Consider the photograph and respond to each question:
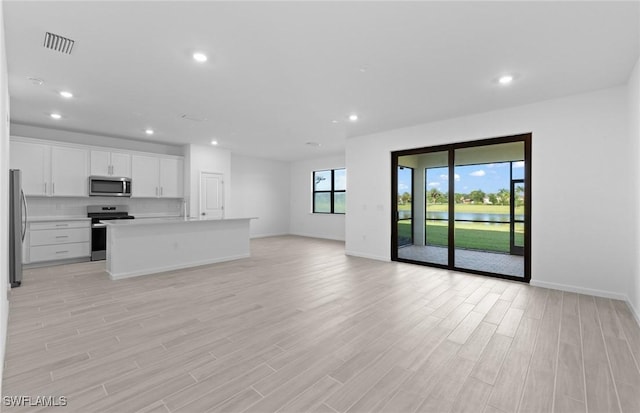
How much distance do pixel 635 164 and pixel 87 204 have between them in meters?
9.33

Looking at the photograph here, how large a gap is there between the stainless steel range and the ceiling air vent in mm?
3958

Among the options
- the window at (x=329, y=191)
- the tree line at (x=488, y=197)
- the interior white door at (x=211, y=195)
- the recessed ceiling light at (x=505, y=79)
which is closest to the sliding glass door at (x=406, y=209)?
the tree line at (x=488, y=197)

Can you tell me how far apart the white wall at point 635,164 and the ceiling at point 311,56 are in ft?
0.81

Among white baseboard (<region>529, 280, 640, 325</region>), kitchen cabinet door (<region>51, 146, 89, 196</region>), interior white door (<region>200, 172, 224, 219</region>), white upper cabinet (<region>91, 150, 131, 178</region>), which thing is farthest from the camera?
interior white door (<region>200, 172, 224, 219</region>)

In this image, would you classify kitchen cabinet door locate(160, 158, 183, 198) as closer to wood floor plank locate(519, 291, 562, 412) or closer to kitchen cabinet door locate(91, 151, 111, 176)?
kitchen cabinet door locate(91, 151, 111, 176)

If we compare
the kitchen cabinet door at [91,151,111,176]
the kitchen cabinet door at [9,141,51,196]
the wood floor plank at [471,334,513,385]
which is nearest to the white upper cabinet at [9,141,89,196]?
the kitchen cabinet door at [9,141,51,196]

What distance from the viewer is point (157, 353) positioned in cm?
234

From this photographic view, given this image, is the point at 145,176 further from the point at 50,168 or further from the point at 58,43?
the point at 58,43

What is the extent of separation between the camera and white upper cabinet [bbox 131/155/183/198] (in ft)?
22.5

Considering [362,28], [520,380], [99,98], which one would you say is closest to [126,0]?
[362,28]

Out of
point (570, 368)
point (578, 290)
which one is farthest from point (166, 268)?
point (578, 290)

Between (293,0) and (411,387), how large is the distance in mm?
2920

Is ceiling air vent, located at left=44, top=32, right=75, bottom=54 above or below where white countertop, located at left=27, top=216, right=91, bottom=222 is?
above

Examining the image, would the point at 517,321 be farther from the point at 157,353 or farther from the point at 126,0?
the point at 126,0
